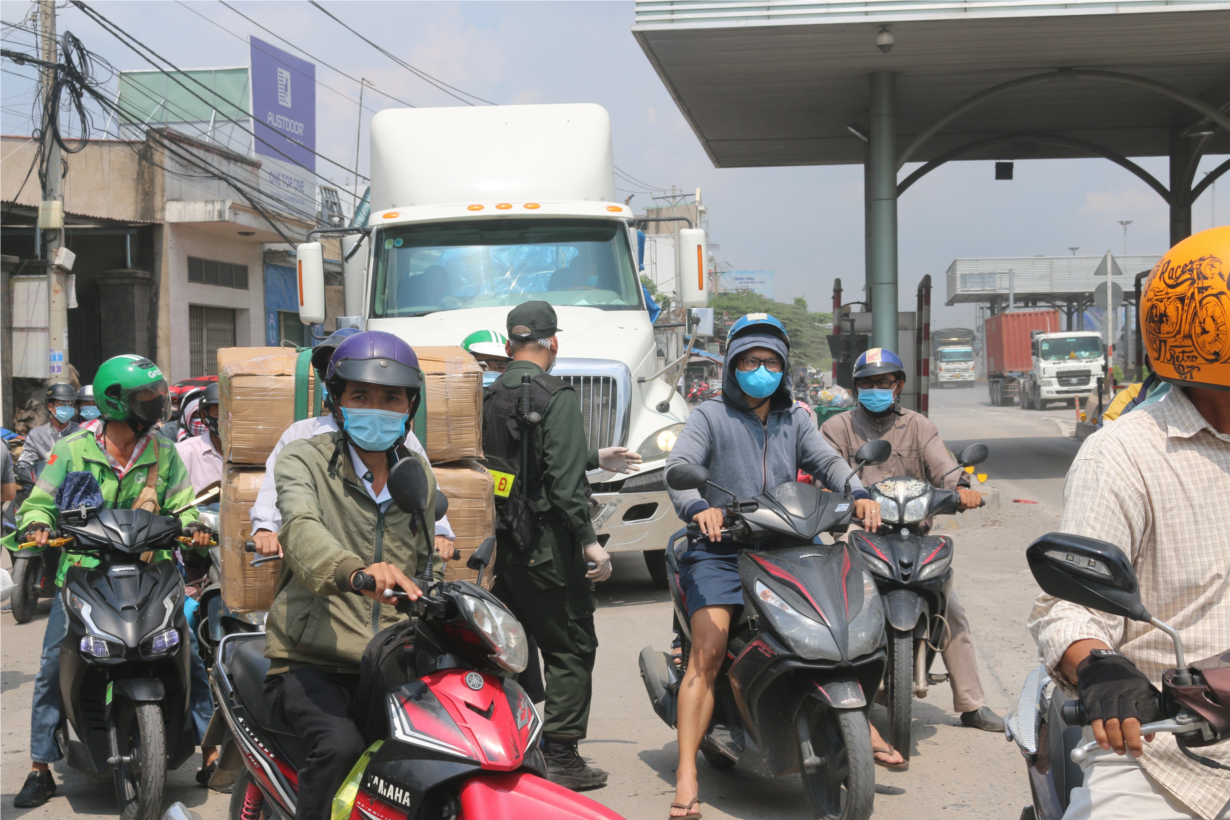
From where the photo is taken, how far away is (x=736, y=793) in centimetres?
482

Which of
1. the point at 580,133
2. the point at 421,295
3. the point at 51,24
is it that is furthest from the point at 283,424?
the point at 51,24

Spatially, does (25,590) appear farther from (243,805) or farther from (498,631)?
(498,631)

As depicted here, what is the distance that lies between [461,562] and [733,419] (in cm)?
132

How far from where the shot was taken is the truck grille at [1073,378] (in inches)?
1507

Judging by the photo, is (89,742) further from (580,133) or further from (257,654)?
(580,133)

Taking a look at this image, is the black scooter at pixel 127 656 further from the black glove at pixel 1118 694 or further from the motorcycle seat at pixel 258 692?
the black glove at pixel 1118 694

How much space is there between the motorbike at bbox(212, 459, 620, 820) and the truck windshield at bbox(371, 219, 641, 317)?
21.4 feet

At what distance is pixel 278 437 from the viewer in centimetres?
436

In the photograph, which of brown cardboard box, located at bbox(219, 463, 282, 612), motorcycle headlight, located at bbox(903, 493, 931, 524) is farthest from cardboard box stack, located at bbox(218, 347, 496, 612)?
motorcycle headlight, located at bbox(903, 493, 931, 524)

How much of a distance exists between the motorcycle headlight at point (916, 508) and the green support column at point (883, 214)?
9029 mm

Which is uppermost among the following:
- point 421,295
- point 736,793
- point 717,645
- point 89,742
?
point 421,295

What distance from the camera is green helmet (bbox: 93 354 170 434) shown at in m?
4.61

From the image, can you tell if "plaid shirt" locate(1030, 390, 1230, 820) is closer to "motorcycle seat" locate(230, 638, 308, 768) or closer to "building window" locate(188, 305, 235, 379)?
"motorcycle seat" locate(230, 638, 308, 768)

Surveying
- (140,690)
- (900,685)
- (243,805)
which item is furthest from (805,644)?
(140,690)
